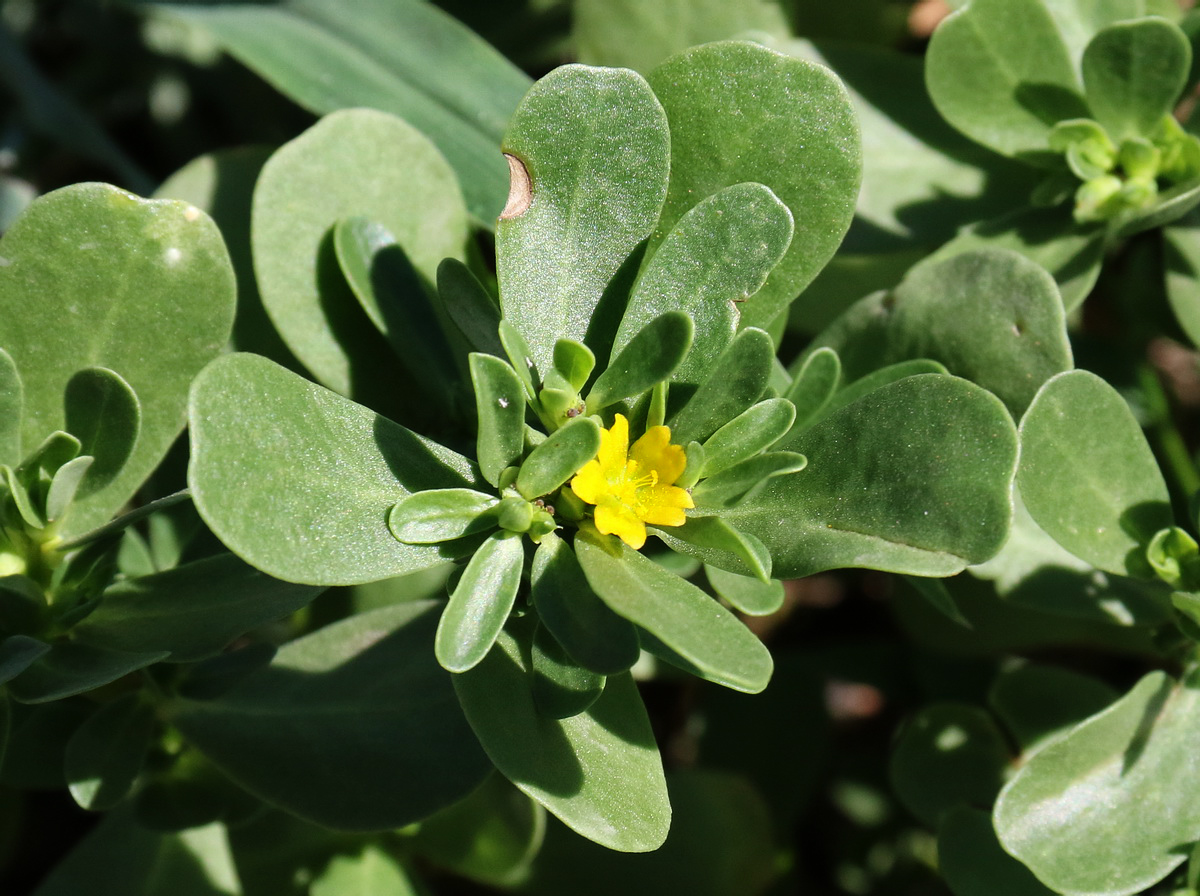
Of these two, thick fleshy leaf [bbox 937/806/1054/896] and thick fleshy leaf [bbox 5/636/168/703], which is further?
thick fleshy leaf [bbox 937/806/1054/896]

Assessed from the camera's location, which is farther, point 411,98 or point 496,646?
point 411,98

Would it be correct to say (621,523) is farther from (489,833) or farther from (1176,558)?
(489,833)

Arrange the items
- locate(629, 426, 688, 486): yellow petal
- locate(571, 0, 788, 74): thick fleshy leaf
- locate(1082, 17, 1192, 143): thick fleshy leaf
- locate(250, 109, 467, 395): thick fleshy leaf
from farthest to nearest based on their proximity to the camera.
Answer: locate(571, 0, 788, 74): thick fleshy leaf < locate(1082, 17, 1192, 143): thick fleshy leaf < locate(250, 109, 467, 395): thick fleshy leaf < locate(629, 426, 688, 486): yellow petal

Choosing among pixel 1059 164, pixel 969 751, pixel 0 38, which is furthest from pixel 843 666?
pixel 0 38

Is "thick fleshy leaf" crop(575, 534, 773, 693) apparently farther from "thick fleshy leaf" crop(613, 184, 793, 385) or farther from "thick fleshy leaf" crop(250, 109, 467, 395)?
"thick fleshy leaf" crop(250, 109, 467, 395)

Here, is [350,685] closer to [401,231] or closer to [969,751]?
[401,231]

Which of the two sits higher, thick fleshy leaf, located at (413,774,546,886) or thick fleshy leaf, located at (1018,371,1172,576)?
thick fleshy leaf, located at (1018,371,1172,576)

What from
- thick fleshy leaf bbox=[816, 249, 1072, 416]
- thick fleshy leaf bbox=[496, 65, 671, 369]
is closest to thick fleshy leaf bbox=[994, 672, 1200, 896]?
thick fleshy leaf bbox=[816, 249, 1072, 416]
